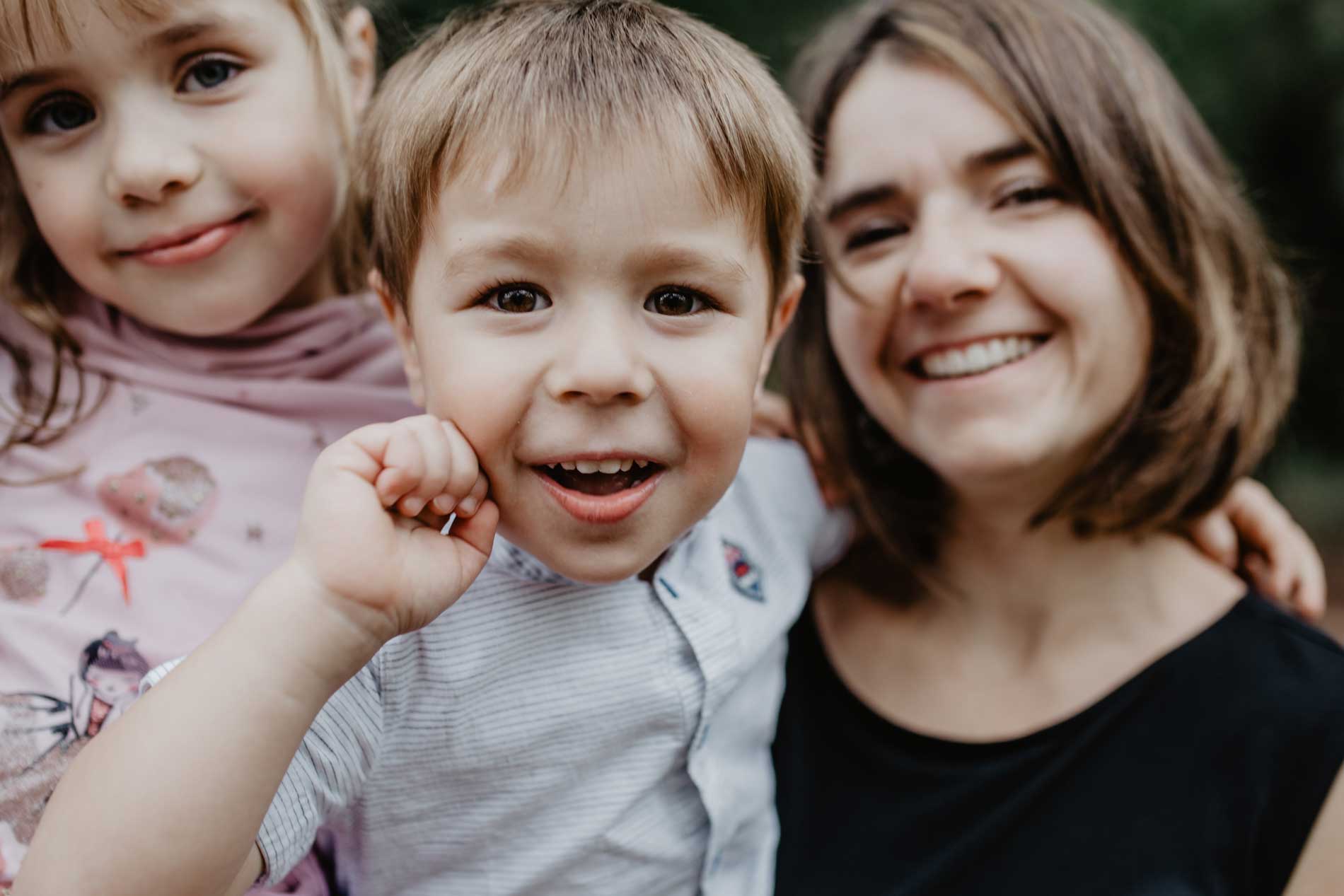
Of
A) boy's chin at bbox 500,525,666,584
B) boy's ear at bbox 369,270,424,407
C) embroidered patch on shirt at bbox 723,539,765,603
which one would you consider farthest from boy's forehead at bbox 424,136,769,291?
embroidered patch on shirt at bbox 723,539,765,603

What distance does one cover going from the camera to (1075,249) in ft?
6.70

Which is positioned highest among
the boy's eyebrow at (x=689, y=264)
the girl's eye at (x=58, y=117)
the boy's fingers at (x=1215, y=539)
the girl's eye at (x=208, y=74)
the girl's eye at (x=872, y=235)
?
the girl's eye at (x=208, y=74)

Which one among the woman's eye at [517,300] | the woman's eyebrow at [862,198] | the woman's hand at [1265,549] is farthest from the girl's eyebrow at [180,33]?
the woman's hand at [1265,549]

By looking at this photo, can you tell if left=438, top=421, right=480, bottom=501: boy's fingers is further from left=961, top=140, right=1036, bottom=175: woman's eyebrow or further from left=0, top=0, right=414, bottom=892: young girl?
left=961, top=140, right=1036, bottom=175: woman's eyebrow

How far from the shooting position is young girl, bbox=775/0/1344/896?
6.56 feet

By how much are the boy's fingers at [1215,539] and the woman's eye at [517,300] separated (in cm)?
156

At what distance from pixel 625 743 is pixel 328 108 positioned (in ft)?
3.71

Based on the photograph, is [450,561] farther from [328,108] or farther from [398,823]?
[328,108]

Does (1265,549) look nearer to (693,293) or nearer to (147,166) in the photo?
(693,293)

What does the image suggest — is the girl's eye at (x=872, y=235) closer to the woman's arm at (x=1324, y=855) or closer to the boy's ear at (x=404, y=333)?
the boy's ear at (x=404, y=333)

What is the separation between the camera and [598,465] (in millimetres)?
1496

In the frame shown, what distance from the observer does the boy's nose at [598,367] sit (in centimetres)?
140

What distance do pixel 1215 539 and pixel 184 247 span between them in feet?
6.58

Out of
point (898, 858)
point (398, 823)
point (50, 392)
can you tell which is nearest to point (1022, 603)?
point (898, 858)
